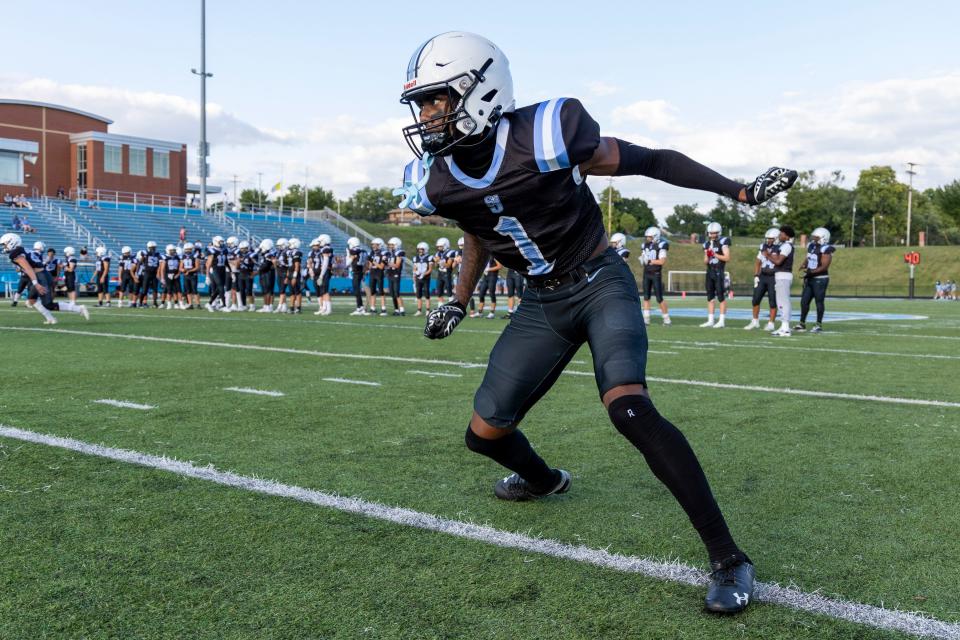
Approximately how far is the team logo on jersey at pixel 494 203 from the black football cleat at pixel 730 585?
4.56 ft

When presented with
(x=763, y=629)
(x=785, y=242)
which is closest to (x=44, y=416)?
(x=763, y=629)

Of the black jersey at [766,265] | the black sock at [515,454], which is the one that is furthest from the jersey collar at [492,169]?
the black jersey at [766,265]

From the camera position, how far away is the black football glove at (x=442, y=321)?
3383mm

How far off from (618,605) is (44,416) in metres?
4.31

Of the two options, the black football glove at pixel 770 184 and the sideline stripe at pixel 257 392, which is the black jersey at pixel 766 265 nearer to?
the sideline stripe at pixel 257 392

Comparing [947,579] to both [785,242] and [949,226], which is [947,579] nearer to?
[785,242]

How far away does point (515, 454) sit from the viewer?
11.6 ft

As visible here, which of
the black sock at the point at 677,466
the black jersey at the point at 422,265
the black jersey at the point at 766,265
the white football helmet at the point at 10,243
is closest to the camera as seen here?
the black sock at the point at 677,466

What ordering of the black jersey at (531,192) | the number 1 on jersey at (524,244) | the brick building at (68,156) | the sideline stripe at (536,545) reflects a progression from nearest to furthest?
the sideline stripe at (536,545) < the black jersey at (531,192) < the number 1 on jersey at (524,244) < the brick building at (68,156)

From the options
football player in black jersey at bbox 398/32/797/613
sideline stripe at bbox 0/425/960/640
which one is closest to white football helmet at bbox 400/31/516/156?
football player in black jersey at bbox 398/32/797/613

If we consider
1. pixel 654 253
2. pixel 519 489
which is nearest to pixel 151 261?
pixel 654 253

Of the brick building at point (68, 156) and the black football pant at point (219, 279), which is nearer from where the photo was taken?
the black football pant at point (219, 279)

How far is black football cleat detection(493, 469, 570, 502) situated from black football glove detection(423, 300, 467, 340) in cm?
74

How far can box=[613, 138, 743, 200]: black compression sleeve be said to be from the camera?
302cm
